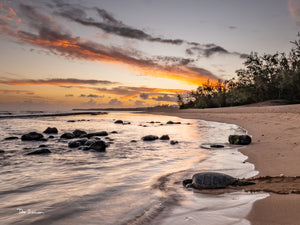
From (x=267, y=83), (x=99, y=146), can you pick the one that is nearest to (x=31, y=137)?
(x=99, y=146)

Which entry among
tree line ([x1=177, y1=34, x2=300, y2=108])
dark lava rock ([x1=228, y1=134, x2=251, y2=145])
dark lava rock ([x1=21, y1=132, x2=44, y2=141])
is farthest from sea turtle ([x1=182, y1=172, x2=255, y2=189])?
tree line ([x1=177, y1=34, x2=300, y2=108])

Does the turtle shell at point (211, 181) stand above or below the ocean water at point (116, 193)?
above

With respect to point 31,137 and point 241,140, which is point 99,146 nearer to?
point 31,137

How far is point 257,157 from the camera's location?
18.9 feet

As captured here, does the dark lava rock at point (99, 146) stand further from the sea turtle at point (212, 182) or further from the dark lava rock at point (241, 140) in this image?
the dark lava rock at point (241, 140)

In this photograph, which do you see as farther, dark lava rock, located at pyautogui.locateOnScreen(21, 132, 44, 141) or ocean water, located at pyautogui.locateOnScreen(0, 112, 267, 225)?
dark lava rock, located at pyautogui.locateOnScreen(21, 132, 44, 141)

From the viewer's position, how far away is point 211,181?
352cm

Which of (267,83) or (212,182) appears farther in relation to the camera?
(267,83)

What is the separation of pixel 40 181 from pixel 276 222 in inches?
166

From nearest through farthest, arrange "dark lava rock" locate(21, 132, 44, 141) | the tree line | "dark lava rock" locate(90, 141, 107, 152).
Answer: "dark lava rock" locate(90, 141, 107, 152) < "dark lava rock" locate(21, 132, 44, 141) < the tree line

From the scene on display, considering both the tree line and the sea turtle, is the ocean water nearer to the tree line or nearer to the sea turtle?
the sea turtle

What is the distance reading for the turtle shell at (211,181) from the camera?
347cm

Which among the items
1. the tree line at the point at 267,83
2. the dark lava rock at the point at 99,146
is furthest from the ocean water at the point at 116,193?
the tree line at the point at 267,83

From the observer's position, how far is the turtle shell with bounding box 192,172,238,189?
3.47 m
